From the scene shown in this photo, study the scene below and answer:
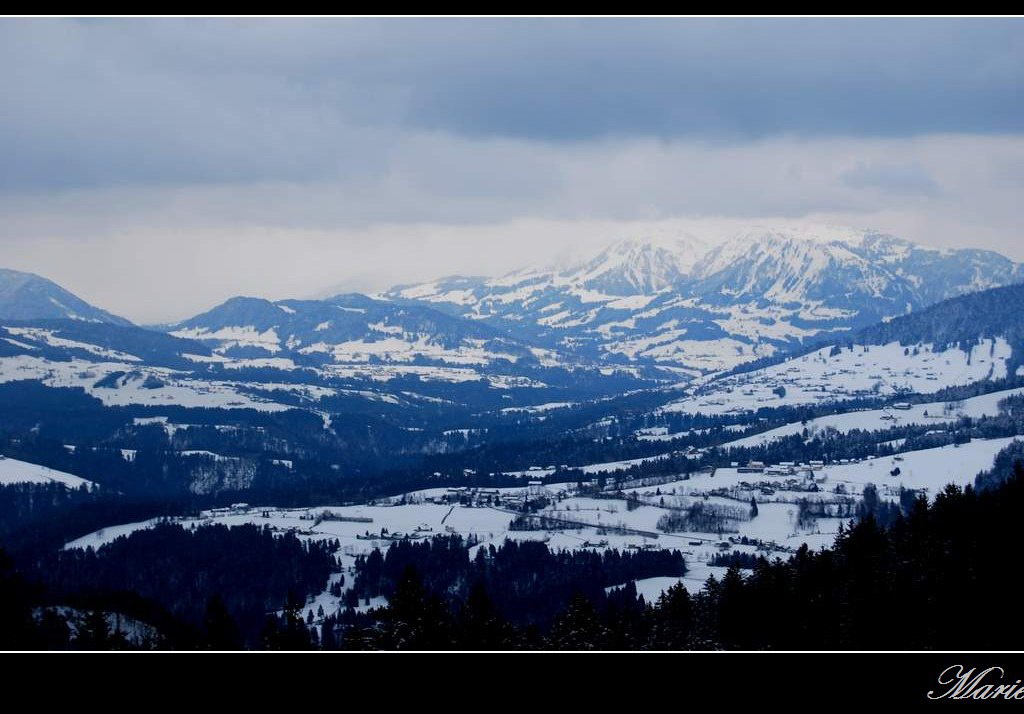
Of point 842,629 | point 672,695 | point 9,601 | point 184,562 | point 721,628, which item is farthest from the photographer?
point 184,562

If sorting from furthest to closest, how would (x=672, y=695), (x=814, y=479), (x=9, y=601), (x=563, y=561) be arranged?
(x=814, y=479), (x=563, y=561), (x=9, y=601), (x=672, y=695)

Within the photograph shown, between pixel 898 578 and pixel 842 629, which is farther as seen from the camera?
pixel 898 578

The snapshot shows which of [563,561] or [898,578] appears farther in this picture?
[563,561]

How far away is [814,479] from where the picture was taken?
623 feet

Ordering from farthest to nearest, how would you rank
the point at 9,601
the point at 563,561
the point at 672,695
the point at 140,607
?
the point at 563,561, the point at 140,607, the point at 9,601, the point at 672,695

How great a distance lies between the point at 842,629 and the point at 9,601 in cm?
3714

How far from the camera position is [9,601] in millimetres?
51250
